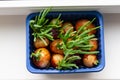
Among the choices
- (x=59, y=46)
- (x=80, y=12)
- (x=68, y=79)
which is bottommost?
(x=68, y=79)

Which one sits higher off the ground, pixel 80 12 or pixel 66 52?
pixel 80 12

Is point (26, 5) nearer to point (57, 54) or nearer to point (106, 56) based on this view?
point (57, 54)

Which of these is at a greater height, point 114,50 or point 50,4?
point 50,4

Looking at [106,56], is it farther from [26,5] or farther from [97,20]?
[26,5]

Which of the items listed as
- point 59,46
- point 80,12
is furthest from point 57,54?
point 80,12

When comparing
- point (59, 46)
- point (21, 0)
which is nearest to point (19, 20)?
point (21, 0)

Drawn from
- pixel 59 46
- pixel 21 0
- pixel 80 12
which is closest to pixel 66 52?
pixel 59 46

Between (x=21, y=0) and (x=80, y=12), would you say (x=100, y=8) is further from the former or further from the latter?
(x=21, y=0)
